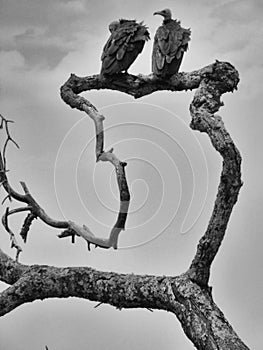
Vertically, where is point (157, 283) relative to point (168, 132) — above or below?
below

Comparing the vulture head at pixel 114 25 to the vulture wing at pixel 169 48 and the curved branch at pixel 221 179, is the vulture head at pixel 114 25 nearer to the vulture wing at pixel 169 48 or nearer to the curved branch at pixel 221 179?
the vulture wing at pixel 169 48

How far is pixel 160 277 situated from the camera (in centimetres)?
234

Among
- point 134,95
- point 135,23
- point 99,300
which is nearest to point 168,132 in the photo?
point 134,95

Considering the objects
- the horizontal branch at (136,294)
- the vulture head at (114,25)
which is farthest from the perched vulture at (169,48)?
the horizontal branch at (136,294)

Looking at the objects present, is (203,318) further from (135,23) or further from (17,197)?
(135,23)

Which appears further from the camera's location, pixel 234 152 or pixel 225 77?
pixel 225 77

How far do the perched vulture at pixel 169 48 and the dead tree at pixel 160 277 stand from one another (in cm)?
4

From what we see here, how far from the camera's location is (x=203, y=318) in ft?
7.20

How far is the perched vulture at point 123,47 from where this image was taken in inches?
105

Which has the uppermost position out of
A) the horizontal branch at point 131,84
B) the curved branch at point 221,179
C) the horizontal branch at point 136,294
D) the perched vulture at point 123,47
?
the perched vulture at point 123,47

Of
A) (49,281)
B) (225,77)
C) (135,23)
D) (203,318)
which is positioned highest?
(135,23)

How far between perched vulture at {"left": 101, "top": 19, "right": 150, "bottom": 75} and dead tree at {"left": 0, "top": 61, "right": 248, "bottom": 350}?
0.20 ft

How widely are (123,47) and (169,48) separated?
163 millimetres

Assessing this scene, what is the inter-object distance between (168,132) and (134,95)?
218 mm
